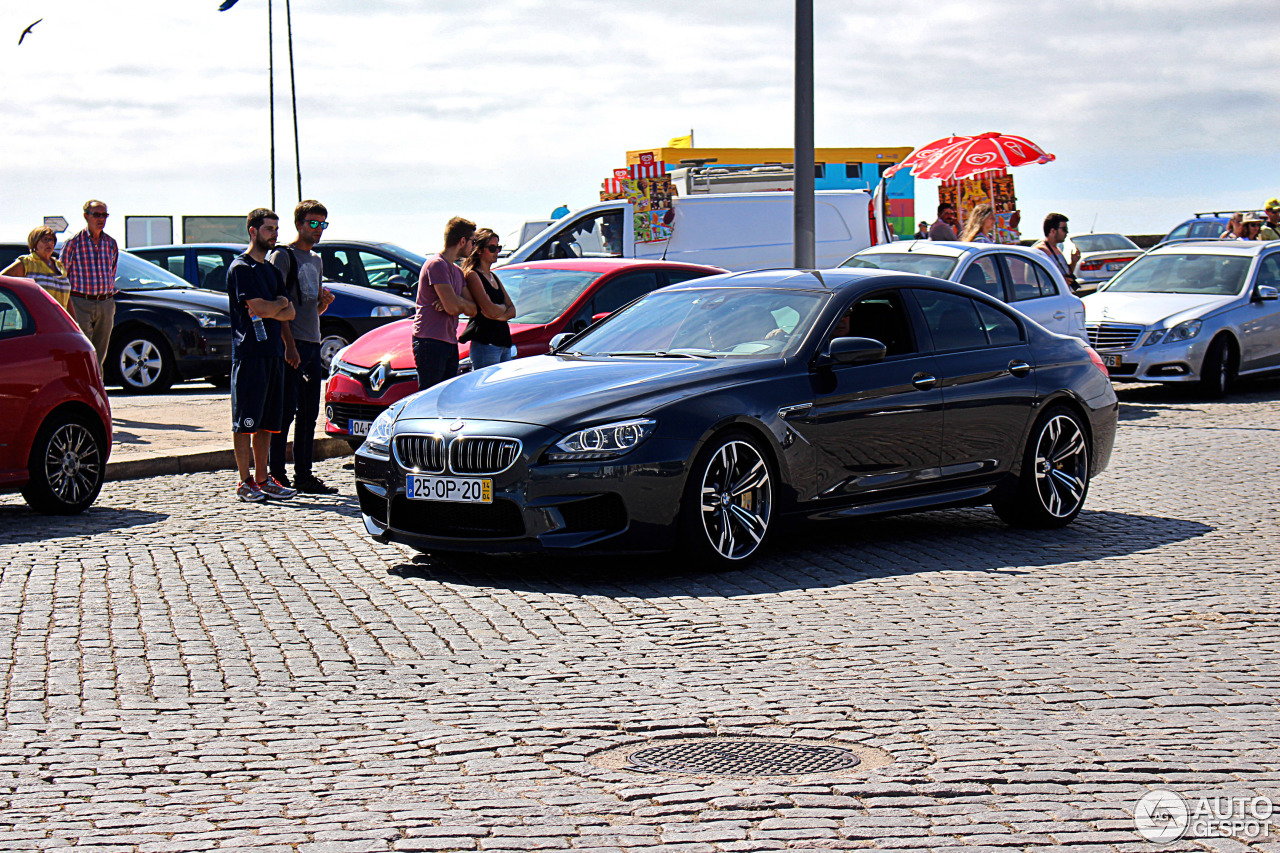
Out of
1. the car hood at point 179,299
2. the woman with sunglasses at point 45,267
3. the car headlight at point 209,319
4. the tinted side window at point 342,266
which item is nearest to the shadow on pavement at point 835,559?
the woman with sunglasses at point 45,267

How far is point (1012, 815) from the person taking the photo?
431cm

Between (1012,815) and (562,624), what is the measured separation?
9.29 feet

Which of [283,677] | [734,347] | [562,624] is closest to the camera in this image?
[283,677]

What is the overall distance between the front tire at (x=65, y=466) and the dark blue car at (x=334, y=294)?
9231 millimetres

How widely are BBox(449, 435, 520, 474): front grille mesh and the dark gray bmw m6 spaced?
0.03 feet

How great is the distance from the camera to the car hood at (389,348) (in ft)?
40.9

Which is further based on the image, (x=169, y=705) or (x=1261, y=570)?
(x=1261, y=570)

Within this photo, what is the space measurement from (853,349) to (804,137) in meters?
7.27

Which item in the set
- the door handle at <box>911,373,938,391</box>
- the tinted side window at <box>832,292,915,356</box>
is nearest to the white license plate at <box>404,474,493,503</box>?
the tinted side window at <box>832,292,915,356</box>

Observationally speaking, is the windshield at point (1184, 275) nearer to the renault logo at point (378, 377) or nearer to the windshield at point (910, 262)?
the windshield at point (910, 262)

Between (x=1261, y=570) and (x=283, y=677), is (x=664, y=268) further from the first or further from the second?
(x=283, y=677)

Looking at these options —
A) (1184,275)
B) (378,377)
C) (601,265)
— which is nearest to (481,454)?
(378,377)

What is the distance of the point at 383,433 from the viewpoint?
8367 millimetres

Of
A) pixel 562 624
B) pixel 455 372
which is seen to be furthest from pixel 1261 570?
pixel 455 372
